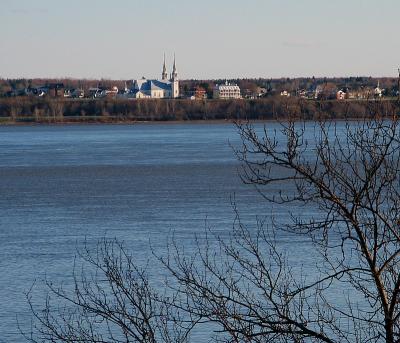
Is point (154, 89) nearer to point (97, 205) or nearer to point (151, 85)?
point (151, 85)

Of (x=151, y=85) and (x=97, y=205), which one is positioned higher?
(x=151, y=85)

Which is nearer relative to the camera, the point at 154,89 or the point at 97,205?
the point at 97,205

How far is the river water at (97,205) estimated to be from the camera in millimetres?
15148

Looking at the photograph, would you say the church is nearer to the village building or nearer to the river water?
the village building

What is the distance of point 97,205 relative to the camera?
24.2 metres

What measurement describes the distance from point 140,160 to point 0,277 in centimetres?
2732

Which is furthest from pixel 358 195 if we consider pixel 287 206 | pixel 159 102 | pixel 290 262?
pixel 159 102

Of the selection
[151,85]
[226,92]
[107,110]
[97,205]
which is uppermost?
[151,85]

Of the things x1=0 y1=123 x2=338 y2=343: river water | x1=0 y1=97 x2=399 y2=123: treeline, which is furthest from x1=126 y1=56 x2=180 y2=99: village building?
x1=0 y1=123 x2=338 y2=343: river water

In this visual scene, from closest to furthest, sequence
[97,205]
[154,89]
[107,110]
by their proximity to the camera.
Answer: [97,205] → [107,110] → [154,89]

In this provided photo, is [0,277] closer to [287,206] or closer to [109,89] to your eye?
[287,206]

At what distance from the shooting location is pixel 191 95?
418 feet

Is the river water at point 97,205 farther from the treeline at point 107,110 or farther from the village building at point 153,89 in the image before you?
the village building at point 153,89

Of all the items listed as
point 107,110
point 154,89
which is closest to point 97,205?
point 107,110
